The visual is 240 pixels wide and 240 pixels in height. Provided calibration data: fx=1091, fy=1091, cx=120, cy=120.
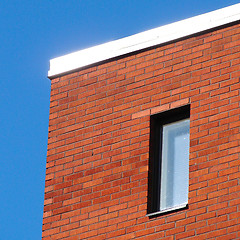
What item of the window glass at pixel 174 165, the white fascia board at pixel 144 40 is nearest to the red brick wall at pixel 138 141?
the white fascia board at pixel 144 40

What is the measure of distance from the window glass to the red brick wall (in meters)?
0.27

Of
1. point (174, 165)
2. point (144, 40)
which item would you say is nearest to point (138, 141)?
point (174, 165)

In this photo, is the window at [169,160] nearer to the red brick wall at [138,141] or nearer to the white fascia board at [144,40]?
the red brick wall at [138,141]

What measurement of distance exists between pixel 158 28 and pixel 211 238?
3.68 m

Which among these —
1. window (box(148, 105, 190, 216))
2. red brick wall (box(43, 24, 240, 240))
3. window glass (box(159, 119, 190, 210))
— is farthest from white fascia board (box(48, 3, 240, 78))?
window glass (box(159, 119, 190, 210))

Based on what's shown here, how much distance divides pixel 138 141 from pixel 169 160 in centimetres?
55

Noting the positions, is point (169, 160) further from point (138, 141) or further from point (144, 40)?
point (144, 40)

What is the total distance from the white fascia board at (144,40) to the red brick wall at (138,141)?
12 centimetres

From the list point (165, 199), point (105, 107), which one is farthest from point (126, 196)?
point (105, 107)

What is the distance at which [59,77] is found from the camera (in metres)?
17.5

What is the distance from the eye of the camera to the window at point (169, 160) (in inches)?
611

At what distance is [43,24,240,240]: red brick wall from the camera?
1494 cm

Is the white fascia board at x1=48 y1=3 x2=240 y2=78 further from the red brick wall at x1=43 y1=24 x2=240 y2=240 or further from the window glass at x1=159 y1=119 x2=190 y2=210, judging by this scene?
the window glass at x1=159 y1=119 x2=190 y2=210

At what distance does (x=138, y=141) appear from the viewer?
16.0m
